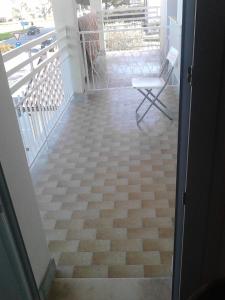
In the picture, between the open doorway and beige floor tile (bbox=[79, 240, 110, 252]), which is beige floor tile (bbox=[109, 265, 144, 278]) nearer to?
the open doorway

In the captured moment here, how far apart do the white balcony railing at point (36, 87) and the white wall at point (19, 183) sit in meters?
1.27

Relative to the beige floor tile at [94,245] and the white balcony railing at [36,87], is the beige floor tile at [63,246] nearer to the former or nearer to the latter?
the beige floor tile at [94,245]

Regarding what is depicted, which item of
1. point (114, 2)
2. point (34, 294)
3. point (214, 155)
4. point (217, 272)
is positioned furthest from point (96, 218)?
point (114, 2)

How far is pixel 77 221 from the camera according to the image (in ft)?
6.69

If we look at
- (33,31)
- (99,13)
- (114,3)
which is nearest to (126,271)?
(33,31)

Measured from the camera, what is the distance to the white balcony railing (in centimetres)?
258

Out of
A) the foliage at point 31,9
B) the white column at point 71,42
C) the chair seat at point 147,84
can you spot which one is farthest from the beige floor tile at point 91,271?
the foliage at point 31,9

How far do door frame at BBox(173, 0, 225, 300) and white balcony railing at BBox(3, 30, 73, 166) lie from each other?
1.85 m

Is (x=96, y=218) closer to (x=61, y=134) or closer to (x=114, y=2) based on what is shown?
(x=61, y=134)

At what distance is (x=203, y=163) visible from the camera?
89 centimetres

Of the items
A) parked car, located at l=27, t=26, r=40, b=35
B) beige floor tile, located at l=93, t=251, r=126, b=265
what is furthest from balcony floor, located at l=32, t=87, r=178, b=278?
parked car, located at l=27, t=26, r=40, b=35

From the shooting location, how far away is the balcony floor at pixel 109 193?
173cm

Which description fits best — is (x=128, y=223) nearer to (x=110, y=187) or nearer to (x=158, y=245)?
(x=158, y=245)

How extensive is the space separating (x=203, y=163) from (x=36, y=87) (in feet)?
8.01
